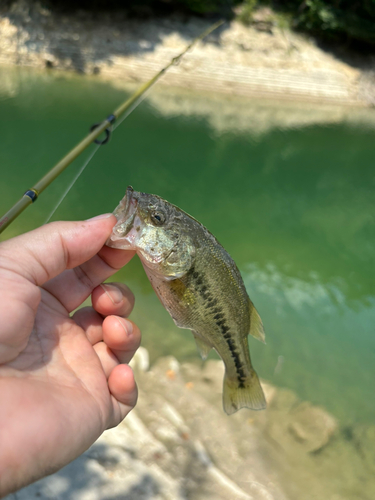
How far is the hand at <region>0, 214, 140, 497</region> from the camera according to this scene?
5.57ft

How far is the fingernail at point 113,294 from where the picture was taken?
2.52m

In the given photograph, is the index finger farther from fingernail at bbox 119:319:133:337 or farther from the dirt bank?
the dirt bank

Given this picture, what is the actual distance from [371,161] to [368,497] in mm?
14012

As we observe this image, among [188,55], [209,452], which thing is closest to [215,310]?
[209,452]

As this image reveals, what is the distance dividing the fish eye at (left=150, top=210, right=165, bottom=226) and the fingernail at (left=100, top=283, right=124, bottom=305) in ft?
2.06

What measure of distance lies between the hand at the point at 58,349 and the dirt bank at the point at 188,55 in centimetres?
1768

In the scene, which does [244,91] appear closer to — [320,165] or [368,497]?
[320,165]

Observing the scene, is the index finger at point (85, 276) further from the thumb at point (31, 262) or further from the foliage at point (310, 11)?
the foliage at point (310, 11)

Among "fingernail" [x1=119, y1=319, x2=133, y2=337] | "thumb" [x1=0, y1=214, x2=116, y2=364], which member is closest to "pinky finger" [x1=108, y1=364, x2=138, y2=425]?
"fingernail" [x1=119, y1=319, x2=133, y2=337]

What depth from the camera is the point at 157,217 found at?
2.24 metres

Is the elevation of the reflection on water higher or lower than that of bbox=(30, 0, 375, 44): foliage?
lower

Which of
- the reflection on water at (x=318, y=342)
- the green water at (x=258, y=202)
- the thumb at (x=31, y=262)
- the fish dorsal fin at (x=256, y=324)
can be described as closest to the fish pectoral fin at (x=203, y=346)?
the fish dorsal fin at (x=256, y=324)

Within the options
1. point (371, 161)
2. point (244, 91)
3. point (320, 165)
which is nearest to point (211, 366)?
point (320, 165)

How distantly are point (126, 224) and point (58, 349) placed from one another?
89cm
